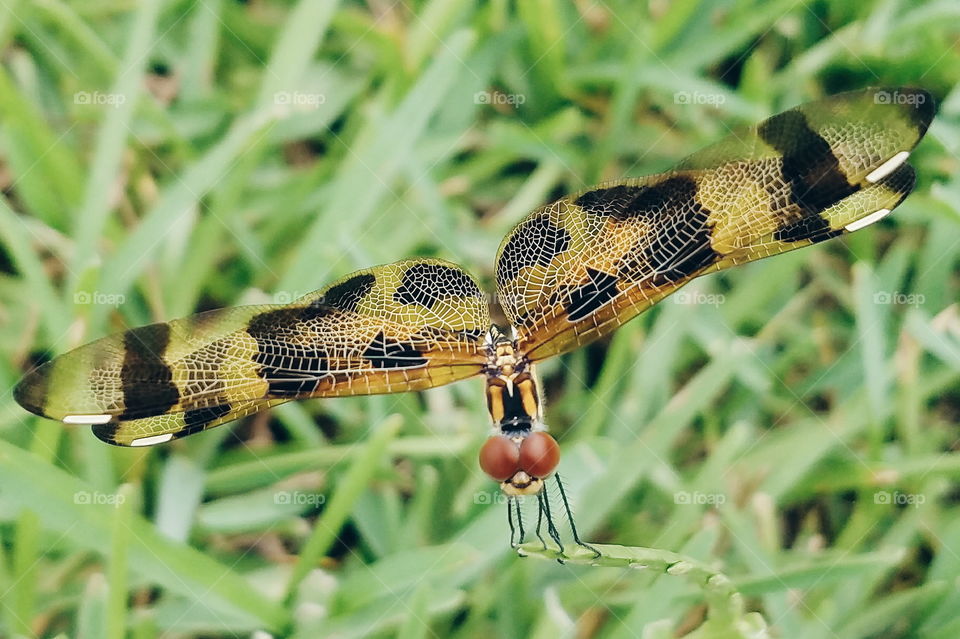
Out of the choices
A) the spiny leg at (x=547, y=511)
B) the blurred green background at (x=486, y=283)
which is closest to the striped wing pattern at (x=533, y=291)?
the blurred green background at (x=486, y=283)

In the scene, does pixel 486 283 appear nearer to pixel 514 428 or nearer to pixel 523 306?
pixel 523 306

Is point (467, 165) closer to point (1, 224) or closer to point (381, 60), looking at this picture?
point (381, 60)

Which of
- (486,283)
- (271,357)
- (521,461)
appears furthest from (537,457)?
(486,283)

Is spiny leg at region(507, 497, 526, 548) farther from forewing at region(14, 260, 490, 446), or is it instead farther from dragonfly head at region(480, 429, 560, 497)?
forewing at region(14, 260, 490, 446)

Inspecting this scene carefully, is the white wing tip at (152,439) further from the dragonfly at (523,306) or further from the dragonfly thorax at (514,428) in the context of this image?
the dragonfly thorax at (514,428)

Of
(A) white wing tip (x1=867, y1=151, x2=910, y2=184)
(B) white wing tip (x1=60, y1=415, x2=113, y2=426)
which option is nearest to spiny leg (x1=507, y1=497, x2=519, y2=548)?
(B) white wing tip (x1=60, y1=415, x2=113, y2=426)

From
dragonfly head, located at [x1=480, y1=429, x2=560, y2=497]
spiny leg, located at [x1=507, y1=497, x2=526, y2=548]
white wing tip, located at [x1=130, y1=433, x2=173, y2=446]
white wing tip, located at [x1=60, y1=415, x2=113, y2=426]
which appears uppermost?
white wing tip, located at [x1=60, y1=415, x2=113, y2=426]

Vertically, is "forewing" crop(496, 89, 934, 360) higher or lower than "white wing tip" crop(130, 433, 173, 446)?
higher
